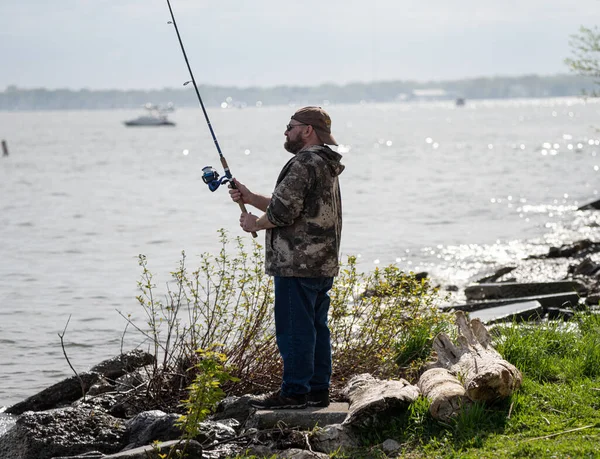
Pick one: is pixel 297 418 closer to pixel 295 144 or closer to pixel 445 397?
pixel 445 397

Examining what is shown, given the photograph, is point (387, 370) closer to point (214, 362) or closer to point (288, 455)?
point (288, 455)

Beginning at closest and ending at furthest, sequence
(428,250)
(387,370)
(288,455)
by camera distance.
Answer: (288,455) → (387,370) → (428,250)

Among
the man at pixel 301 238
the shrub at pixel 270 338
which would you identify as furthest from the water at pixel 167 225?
the man at pixel 301 238

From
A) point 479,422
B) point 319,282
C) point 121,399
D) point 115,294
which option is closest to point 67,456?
point 121,399

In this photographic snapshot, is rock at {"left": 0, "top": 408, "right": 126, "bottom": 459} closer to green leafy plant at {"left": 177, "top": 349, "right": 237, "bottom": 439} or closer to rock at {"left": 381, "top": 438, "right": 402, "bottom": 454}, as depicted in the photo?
green leafy plant at {"left": 177, "top": 349, "right": 237, "bottom": 439}

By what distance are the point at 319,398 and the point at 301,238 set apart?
1.20 meters

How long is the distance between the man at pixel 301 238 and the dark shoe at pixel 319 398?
18 millimetres

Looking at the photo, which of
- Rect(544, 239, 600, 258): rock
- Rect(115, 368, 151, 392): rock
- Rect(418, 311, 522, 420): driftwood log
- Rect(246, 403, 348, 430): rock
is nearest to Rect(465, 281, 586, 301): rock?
Rect(544, 239, 600, 258): rock

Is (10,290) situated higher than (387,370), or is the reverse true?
(387,370)

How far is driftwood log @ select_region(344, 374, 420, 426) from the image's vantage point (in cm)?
612

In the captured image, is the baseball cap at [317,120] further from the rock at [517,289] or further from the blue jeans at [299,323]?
the rock at [517,289]

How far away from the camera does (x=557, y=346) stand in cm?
778

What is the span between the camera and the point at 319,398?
6.63 meters

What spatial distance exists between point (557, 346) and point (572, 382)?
0.97m
